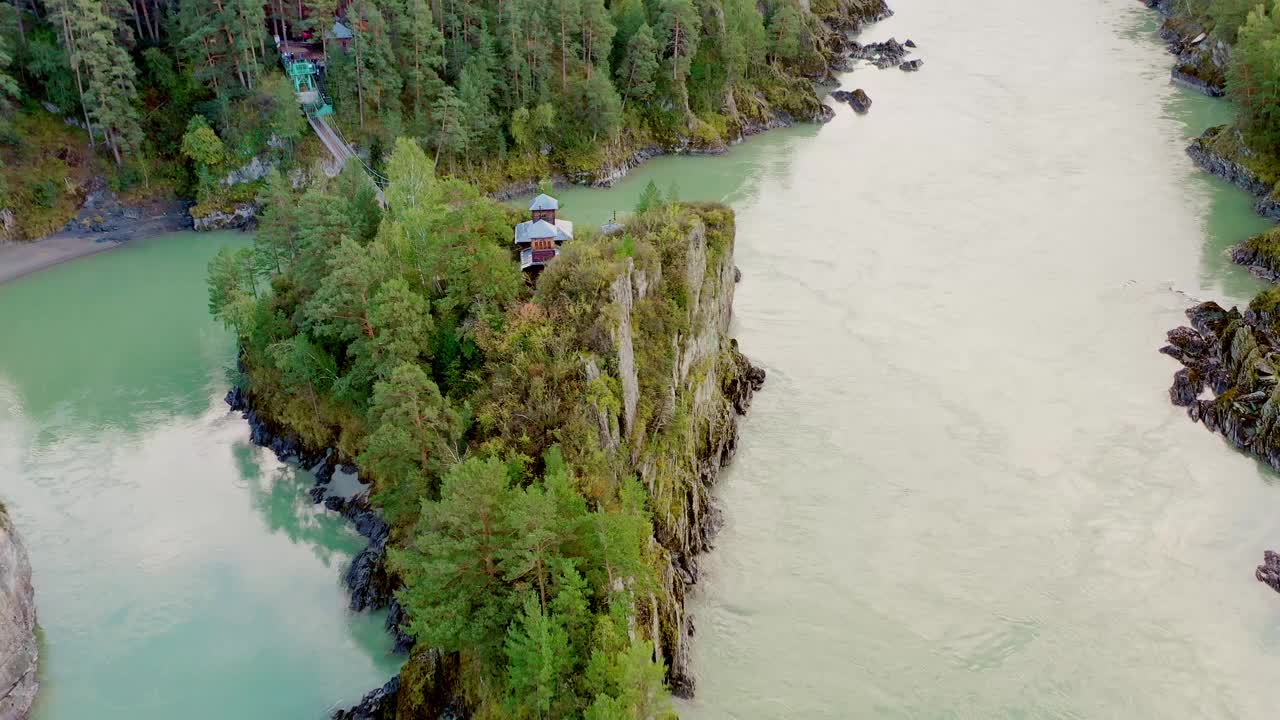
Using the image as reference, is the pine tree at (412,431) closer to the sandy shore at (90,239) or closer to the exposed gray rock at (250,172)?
the exposed gray rock at (250,172)

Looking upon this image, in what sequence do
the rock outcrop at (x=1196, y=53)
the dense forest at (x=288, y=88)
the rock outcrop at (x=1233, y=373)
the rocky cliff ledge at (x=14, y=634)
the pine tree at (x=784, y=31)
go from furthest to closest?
the rock outcrop at (x=1196, y=53) → the pine tree at (x=784, y=31) → the dense forest at (x=288, y=88) → the rock outcrop at (x=1233, y=373) → the rocky cliff ledge at (x=14, y=634)

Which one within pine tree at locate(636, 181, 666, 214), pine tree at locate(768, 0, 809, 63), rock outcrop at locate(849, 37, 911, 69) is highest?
pine tree at locate(768, 0, 809, 63)

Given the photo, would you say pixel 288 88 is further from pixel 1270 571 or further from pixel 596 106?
pixel 1270 571

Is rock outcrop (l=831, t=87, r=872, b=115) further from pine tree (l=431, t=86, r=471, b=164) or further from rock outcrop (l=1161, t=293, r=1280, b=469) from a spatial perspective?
rock outcrop (l=1161, t=293, r=1280, b=469)

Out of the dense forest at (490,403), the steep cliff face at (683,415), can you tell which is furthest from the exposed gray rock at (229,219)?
the steep cliff face at (683,415)

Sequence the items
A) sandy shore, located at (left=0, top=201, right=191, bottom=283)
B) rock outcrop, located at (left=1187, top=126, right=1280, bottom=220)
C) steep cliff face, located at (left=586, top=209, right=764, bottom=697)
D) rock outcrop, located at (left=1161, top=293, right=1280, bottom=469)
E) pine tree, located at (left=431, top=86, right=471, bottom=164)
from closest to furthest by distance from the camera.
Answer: steep cliff face, located at (left=586, top=209, right=764, bottom=697) < rock outcrop, located at (left=1161, top=293, right=1280, bottom=469) < sandy shore, located at (left=0, top=201, right=191, bottom=283) < pine tree, located at (left=431, top=86, right=471, bottom=164) < rock outcrop, located at (left=1187, top=126, right=1280, bottom=220)

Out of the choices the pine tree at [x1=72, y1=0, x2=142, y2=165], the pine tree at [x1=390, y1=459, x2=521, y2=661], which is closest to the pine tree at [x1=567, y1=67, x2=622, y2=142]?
the pine tree at [x1=72, y1=0, x2=142, y2=165]

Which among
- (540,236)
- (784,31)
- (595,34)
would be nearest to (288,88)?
(595,34)
